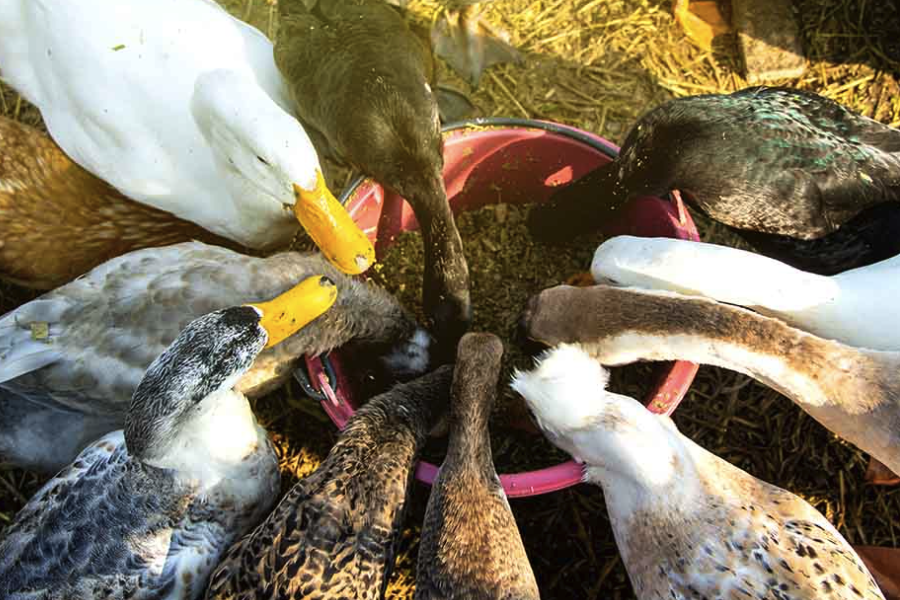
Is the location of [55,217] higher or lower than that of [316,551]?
higher

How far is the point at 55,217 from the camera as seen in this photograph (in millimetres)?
2240

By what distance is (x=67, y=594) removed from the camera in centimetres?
178

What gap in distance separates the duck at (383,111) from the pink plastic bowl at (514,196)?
177mm

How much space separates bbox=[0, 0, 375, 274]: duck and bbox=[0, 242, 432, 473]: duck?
18cm

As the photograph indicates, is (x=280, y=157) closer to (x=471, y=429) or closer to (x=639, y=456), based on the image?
(x=471, y=429)

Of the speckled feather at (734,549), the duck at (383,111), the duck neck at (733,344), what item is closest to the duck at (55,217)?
the duck at (383,111)

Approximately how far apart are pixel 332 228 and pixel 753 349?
3.60ft

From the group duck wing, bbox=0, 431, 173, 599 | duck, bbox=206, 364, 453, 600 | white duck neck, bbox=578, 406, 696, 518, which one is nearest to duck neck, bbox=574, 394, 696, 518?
white duck neck, bbox=578, 406, 696, 518

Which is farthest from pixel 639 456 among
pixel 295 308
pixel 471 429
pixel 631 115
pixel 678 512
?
pixel 631 115

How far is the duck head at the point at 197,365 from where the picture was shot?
5.53 feet

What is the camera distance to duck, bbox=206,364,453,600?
168cm

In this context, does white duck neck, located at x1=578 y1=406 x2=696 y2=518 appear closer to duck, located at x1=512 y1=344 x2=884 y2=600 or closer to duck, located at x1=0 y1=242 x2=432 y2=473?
duck, located at x1=512 y1=344 x2=884 y2=600

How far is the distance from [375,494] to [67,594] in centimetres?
80

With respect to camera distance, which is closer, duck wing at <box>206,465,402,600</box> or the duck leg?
duck wing at <box>206,465,402,600</box>
